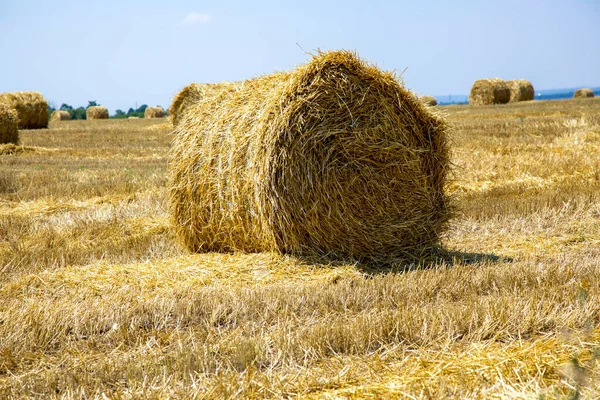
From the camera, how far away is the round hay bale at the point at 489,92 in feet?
113

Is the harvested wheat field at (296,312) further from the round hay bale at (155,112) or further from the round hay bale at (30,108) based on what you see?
the round hay bale at (155,112)

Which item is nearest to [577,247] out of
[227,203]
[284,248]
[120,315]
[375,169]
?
[375,169]

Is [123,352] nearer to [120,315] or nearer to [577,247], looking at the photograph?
[120,315]

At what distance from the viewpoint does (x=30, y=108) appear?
86.3 ft

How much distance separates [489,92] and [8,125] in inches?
975

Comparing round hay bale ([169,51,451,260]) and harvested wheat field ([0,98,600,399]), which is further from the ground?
round hay bale ([169,51,451,260])

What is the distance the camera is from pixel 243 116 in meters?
6.20

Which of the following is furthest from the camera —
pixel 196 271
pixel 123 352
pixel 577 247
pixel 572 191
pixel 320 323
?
pixel 572 191

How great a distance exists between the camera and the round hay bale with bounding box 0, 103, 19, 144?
55.4 ft

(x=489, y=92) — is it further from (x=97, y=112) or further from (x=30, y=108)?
(x=97, y=112)

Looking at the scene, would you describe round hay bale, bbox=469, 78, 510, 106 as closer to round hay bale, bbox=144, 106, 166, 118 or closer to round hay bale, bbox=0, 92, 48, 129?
round hay bale, bbox=144, 106, 166, 118

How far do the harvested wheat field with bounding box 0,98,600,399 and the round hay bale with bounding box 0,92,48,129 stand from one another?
1909 centimetres

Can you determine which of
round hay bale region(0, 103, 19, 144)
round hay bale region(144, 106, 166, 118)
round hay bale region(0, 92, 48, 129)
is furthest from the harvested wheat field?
round hay bale region(144, 106, 166, 118)

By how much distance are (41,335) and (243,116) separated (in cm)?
296
